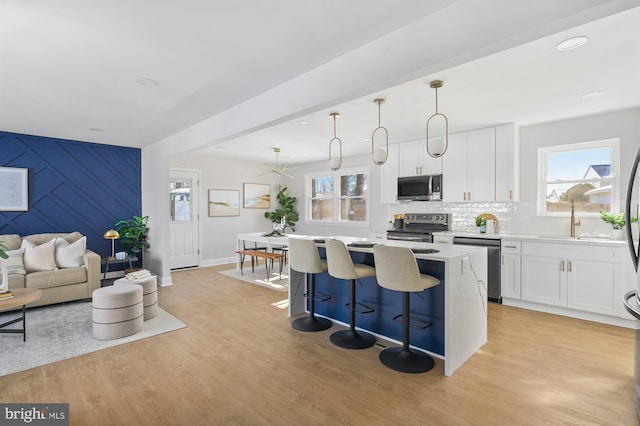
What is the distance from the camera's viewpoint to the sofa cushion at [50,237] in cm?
452

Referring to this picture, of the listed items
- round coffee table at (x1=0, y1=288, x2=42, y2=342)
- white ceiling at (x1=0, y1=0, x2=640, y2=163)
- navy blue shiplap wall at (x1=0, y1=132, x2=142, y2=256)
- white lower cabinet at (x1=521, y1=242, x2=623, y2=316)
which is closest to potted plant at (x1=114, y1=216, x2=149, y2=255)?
navy blue shiplap wall at (x1=0, y1=132, x2=142, y2=256)

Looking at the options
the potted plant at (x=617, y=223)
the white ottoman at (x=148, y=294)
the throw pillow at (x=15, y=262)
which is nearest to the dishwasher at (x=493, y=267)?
the potted plant at (x=617, y=223)

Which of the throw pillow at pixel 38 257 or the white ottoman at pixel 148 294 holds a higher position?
the throw pillow at pixel 38 257

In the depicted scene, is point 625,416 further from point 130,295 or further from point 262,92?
point 130,295

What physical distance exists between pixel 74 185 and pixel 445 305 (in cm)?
589

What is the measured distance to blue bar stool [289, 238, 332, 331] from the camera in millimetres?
3238

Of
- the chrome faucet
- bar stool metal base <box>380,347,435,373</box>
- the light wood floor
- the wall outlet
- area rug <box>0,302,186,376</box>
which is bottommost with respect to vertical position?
the light wood floor

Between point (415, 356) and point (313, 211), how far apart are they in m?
5.58

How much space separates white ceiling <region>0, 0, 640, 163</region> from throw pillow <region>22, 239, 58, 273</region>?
165 centimetres

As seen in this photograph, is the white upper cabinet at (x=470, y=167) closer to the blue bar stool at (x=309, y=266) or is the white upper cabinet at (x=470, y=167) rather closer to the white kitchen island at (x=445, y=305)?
the white kitchen island at (x=445, y=305)

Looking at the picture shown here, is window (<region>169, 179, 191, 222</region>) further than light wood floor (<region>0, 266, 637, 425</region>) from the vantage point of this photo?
Yes

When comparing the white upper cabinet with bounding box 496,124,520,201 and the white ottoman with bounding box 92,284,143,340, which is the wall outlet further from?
the white ottoman with bounding box 92,284,143,340

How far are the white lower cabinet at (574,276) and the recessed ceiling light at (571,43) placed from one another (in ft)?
7.81

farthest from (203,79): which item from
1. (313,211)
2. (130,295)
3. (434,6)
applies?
(313,211)
